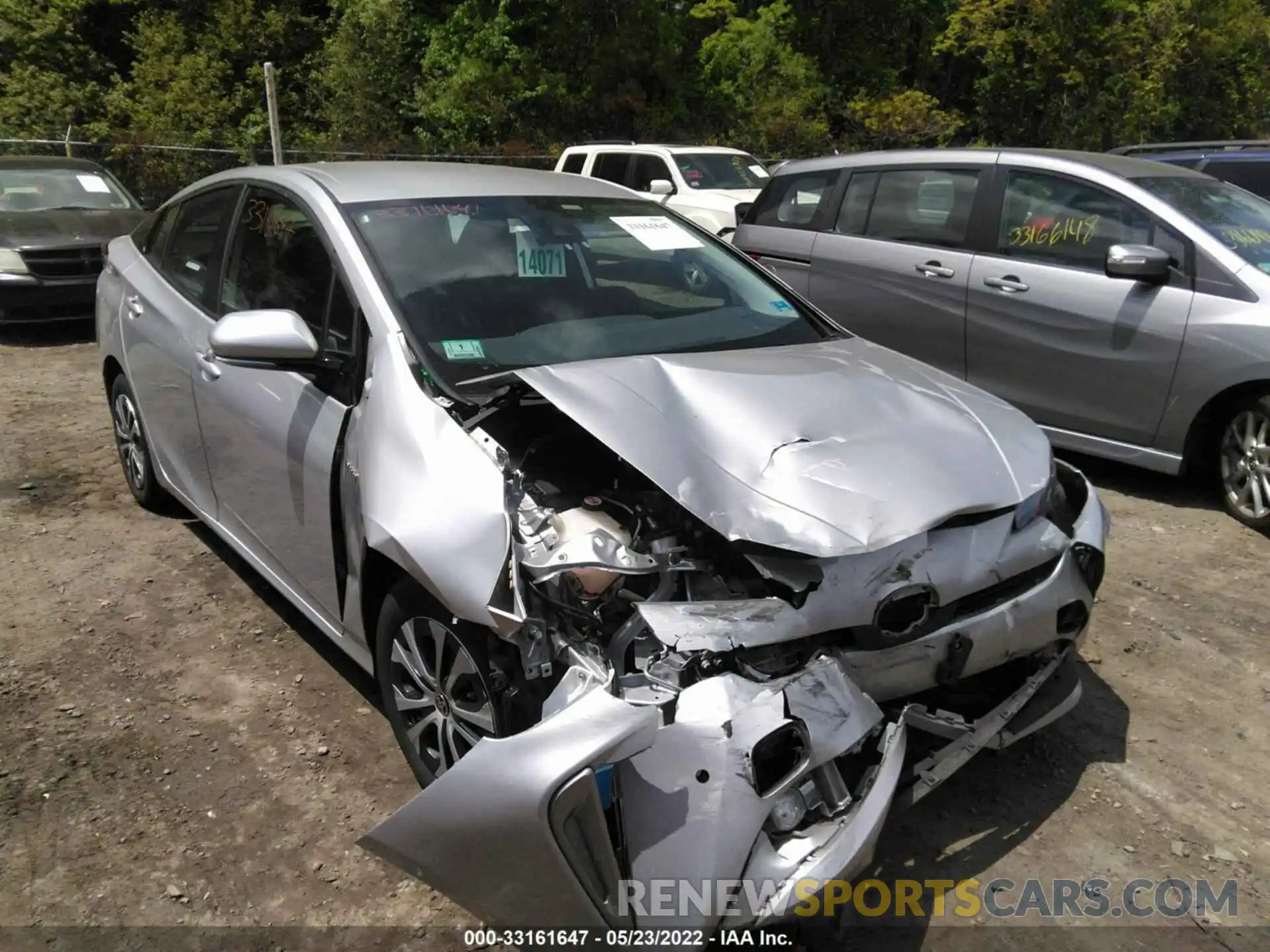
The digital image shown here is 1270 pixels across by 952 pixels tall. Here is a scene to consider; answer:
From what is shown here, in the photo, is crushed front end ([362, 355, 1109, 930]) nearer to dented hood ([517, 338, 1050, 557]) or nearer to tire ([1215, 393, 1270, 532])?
dented hood ([517, 338, 1050, 557])

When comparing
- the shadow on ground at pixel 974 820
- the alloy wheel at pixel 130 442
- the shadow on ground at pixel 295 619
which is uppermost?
the alloy wheel at pixel 130 442

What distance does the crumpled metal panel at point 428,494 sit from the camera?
251 cm

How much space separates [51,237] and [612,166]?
623cm

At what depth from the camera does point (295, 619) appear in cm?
416

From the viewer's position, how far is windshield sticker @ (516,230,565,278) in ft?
11.8

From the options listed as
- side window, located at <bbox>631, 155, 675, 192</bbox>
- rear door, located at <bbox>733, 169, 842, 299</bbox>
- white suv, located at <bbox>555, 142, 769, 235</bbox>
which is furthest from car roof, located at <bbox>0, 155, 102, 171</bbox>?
rear door, located at <bbox>733, 169, 842, 299</bbox>

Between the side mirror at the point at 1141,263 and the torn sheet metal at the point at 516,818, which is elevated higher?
the side mirror at the point at 1141,263

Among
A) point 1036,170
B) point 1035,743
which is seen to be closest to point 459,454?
point 1035,743

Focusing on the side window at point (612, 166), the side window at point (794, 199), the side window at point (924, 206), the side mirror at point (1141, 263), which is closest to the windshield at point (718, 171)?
the side window at point (612, 166)

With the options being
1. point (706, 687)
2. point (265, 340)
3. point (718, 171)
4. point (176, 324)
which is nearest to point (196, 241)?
point (176, 324)

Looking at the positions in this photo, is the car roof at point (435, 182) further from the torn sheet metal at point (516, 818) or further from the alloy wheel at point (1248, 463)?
the alloy wheel at point (1248, 463)

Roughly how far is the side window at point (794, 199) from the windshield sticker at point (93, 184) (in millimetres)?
6860

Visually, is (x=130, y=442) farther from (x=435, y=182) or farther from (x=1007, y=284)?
(x=1007, y=284)

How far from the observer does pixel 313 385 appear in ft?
10.7
